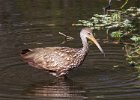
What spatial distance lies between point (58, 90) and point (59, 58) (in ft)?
3.45

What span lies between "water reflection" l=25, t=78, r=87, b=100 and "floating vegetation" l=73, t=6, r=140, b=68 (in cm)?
188

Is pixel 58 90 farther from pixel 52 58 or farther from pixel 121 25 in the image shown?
pixel 121 25

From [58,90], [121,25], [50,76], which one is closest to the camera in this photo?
[58,90]

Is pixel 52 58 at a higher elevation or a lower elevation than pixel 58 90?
higher

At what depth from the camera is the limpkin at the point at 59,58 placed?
12.1 meters

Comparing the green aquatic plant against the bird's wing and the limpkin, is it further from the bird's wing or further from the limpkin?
the bird's wing

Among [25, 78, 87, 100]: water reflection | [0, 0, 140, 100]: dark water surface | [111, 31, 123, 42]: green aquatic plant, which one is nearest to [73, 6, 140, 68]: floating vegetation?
[111, 31, 123, 42]: green aquatic plant

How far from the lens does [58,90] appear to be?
1116 centimetres

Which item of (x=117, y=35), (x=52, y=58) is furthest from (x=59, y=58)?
(x=117, y=35)

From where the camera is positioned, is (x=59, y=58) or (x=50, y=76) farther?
(x=50, y=76)

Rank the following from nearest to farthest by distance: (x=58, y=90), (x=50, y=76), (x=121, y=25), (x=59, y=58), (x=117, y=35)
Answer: (x=58, y=90) → (x=59, y=58) → (x=50, y=76) → (x=117, y=35) → (x=121, y=25)

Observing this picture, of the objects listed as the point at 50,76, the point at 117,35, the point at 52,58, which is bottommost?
the point at 50,76

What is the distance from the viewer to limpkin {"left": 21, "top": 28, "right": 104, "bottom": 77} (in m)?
12.1

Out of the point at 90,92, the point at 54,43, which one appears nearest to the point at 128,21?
the point at 54,43
